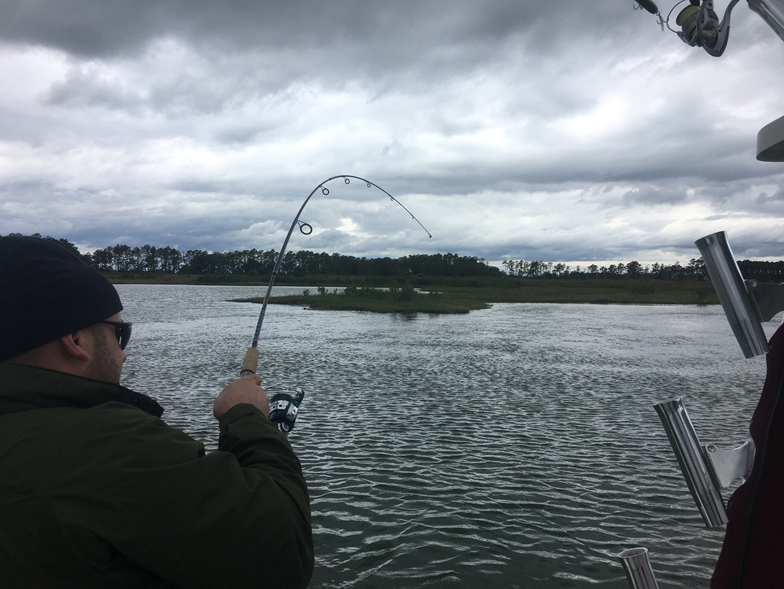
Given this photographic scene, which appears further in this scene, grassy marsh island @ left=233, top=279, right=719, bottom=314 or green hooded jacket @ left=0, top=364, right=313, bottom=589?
grassy marsh island @ left=233, top=279, right=719, bottom=314

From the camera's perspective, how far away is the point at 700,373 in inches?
754

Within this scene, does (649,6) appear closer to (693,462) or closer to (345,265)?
(693,462)

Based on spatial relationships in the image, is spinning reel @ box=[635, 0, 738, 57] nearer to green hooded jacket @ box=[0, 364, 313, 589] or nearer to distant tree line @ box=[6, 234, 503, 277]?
green hooded jacket @ box=[0, 364, 313, 589]

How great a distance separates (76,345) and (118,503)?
684 mm

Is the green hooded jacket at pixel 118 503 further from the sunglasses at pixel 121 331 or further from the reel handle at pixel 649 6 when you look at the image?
the reel handle at pixel 649 6

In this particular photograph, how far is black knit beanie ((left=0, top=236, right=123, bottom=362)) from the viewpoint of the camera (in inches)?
76.5

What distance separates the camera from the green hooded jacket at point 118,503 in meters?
1.63

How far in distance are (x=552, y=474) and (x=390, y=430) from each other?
353 cm

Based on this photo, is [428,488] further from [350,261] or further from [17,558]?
[350,261]

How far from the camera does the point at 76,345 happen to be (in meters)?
2.06

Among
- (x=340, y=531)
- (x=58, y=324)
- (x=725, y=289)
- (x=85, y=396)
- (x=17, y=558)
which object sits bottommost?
(x=340, y=531)

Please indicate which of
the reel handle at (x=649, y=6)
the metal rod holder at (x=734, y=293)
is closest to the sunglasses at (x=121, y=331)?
the metal rod holder at (x=734, y=293)

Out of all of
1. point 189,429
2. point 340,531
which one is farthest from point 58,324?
point 189,429

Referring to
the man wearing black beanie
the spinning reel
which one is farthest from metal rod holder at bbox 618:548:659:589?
the spinning reel
